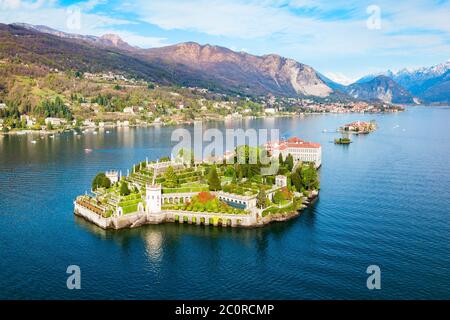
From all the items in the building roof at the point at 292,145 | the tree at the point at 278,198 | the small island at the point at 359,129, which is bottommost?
the tree at the point at 278,198

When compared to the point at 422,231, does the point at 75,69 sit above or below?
above

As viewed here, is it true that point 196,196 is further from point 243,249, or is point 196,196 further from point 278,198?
point 243,249

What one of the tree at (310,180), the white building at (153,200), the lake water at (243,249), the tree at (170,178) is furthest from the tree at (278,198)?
the white building at (153,200)

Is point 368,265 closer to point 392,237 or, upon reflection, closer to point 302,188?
point 392,237

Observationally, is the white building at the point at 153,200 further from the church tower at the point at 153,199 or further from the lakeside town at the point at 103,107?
the lakeside town at the point at 103,107

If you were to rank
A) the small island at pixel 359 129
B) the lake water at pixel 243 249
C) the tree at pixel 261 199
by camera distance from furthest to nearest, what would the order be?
the small island at pixel 359 129, the tree at pixel 261 199, the lake water at pixel 243 249

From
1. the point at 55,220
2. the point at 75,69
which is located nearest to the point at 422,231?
the point at 55,220
